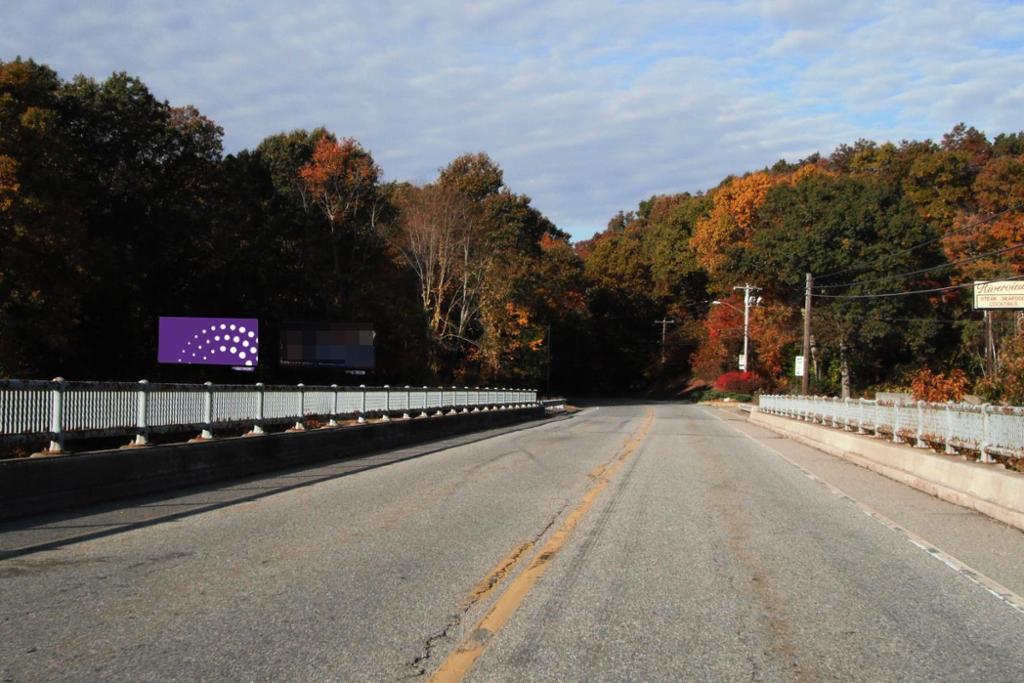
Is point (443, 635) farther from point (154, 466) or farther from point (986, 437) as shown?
point (986, 437)

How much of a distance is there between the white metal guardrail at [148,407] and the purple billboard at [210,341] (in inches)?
303

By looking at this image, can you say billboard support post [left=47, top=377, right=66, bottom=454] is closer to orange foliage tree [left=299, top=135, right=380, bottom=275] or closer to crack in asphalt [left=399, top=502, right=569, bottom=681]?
crack in asphalt [left=399, top=502, right=569, bottom=681]

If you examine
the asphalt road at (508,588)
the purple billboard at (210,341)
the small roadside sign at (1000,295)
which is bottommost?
the asphalt road at (508,588)

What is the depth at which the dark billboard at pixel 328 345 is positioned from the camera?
36031mm

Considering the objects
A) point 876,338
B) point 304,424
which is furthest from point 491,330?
point 304,424

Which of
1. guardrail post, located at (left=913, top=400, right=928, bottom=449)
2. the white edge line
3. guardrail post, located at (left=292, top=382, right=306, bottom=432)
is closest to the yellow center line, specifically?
the white edge line

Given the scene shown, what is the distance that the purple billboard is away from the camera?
2995 cm

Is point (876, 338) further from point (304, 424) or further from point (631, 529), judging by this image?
point (631, 529)

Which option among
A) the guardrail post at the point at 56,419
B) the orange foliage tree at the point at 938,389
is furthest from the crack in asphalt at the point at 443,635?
the orange foliage tree at the point at 938,389

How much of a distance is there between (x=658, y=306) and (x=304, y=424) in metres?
91.6

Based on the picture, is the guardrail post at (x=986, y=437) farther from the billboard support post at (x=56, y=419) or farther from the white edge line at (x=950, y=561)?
the billboard support post at (x=56, y=419)

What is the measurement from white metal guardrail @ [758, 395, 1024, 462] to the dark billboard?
17.9 metres

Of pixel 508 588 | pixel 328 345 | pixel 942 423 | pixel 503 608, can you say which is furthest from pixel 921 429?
pixel 328 345

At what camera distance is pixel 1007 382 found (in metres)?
19.1
